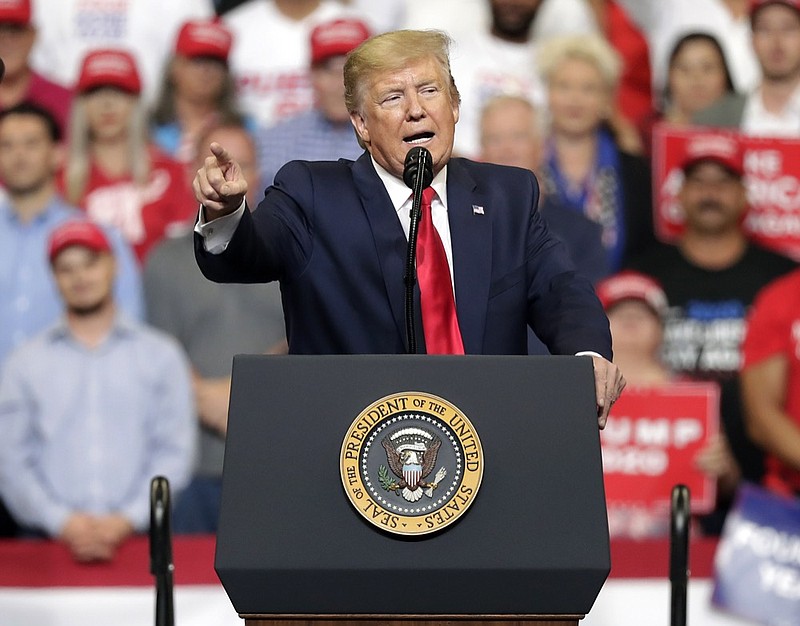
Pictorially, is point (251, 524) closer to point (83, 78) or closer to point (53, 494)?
point (53, 494)

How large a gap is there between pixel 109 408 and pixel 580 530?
11.0ft

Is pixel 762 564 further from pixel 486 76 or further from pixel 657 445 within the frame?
pixel 486 76

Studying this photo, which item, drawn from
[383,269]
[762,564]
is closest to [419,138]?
[383,269]

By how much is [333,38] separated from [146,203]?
3.00 ft

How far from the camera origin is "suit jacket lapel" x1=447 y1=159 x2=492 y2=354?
6.73 feet

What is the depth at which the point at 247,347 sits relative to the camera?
480 centimetres

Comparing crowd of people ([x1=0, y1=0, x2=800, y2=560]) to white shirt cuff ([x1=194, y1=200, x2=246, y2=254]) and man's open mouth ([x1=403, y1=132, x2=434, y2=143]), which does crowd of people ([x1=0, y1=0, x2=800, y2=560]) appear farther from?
white shirt cuff ([x1=194, y1=200, x2=246, y2=254])

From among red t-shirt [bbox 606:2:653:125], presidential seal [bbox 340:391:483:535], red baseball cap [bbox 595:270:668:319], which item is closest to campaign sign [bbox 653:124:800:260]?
red t-shirt [bbox 606:2:653:125]

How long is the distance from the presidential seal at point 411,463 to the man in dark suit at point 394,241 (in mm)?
360

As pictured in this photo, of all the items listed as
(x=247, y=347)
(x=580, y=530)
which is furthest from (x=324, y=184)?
(x=247, y=347)

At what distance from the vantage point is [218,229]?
1.88 metres

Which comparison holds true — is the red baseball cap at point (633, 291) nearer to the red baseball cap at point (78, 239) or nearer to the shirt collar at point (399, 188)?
the red baseball cap at point (78, 239)

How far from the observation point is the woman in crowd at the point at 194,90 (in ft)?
16.8

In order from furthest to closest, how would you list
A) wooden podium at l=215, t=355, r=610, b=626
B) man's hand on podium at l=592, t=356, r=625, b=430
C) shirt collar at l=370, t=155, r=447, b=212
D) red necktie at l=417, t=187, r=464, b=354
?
shirt collar at l=370, t=155, r=447, b=212 < red necktie at l=417, t=187, r=464, b=354 < man's hand on podium at l=592, t=356, r=625, b=430 < wooden podium at l=215, t=355, r=610, b=626
